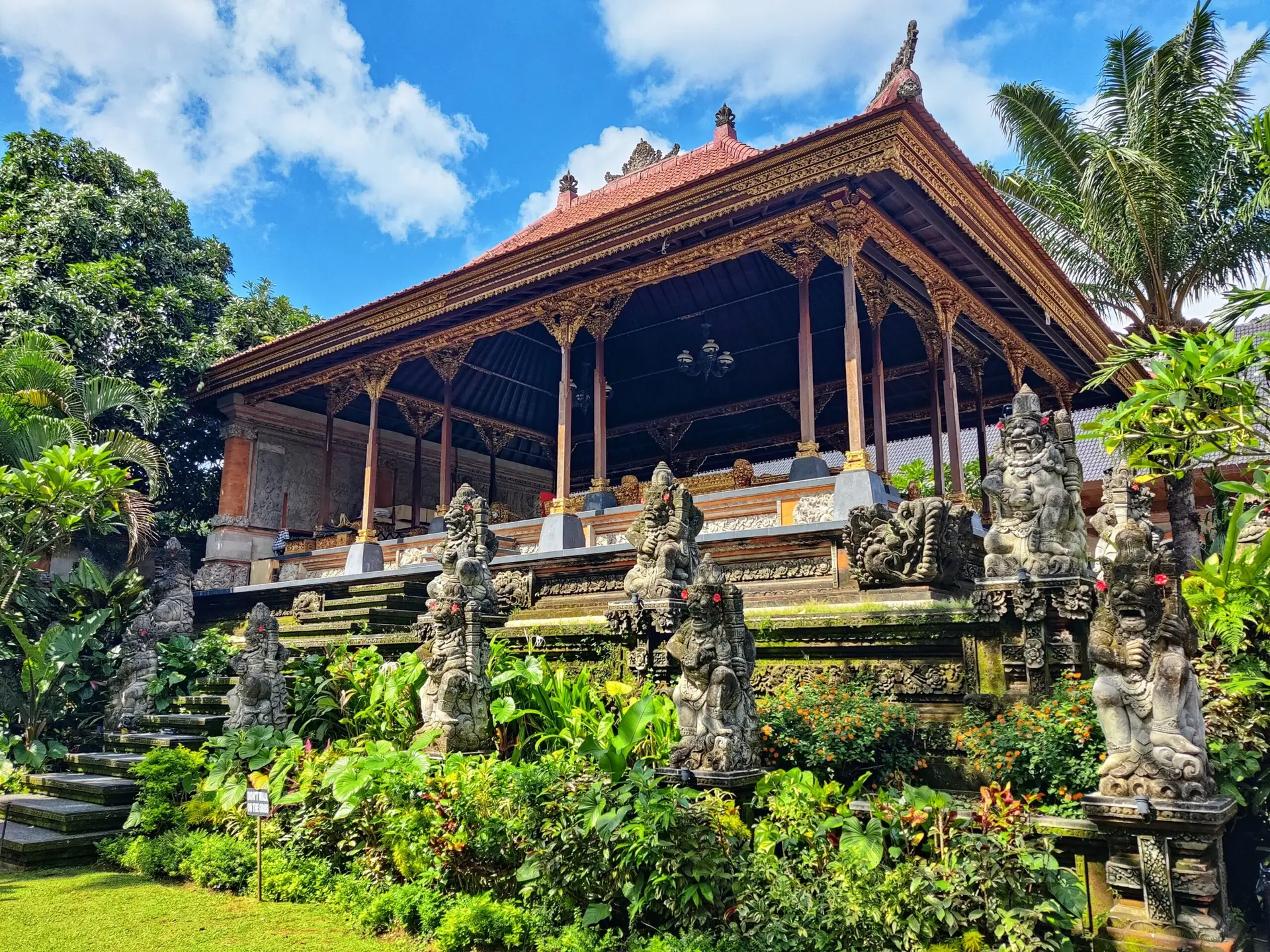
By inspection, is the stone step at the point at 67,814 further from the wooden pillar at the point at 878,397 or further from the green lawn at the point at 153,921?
the wooden pillar at the point at 878,397

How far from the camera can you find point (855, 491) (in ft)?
30.2

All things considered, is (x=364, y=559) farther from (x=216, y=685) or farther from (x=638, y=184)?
(x=638, y=184)

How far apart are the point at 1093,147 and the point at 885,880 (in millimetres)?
12620

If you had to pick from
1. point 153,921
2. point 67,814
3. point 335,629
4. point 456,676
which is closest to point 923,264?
point 456,676

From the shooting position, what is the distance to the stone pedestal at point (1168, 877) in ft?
12.5

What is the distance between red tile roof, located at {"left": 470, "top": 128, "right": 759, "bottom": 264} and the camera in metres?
14.3

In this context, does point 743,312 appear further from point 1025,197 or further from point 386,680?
point 386,680

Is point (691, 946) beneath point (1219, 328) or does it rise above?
beneath

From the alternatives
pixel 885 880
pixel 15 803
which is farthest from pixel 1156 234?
pixel 15 803

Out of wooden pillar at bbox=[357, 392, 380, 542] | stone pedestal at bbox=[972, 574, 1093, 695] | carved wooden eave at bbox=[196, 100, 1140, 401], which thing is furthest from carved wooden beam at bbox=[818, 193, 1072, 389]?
wooden pillar at bbox=[357, 392, 380, 542]

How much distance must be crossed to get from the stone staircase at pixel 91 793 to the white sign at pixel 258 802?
2719 millimetres

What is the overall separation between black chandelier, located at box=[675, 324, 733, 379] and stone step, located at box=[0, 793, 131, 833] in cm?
998

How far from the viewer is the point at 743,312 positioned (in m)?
15.0

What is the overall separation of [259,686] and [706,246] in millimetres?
Result: 7380
